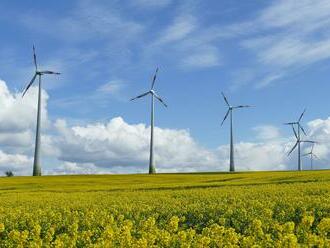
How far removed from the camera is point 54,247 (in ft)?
44.5

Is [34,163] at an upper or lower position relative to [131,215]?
upper

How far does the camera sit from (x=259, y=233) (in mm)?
13992

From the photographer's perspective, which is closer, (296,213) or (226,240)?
(226,240)

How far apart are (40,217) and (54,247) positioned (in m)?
9.63

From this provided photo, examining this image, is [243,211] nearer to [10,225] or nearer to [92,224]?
[92,224]

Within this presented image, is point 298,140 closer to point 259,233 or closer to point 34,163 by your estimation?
point 34,163

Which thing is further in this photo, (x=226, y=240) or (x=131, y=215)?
(x=131, y=215)

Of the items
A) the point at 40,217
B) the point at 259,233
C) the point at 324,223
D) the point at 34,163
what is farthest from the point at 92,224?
the point at 34,163

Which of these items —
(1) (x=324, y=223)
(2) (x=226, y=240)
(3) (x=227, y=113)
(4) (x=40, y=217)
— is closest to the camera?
(2) (x=226, y=240)

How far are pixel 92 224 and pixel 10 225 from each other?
4.21 meters

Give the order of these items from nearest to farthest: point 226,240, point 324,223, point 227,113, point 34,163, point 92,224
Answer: point 226,240 < point 324,223 < point 92,224 < point 34,163 < point 227,113

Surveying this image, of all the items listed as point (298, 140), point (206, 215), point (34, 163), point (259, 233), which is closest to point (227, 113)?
point (298, 140)

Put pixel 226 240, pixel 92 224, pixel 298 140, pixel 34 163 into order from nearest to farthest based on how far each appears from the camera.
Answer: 1. pixel 226 240
2. pixel 92 224
3. pixel 34 163
4. pixel 298 140

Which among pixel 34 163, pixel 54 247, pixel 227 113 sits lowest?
pixel 54 247
